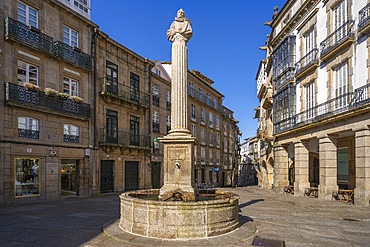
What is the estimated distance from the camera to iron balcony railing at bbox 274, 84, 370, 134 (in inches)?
593

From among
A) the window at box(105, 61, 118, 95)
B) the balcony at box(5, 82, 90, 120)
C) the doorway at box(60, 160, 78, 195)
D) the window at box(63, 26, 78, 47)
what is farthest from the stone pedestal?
the window at box(105, 61, 118, 95)

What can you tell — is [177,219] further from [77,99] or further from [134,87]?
[134,87]

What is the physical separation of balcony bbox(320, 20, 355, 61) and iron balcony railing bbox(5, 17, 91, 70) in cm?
1585

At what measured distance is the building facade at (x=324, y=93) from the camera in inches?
→ 601

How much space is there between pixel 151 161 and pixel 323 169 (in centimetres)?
1607

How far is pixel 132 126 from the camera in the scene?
2755 cm

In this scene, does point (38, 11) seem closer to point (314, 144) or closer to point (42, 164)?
point (42, 164)

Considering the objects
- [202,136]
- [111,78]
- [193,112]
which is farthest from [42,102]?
[202,136]

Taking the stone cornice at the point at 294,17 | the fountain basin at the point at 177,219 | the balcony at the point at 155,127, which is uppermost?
the stone cornice at the point at 294,17

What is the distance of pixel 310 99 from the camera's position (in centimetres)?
2081

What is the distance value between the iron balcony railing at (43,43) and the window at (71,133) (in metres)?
4.28

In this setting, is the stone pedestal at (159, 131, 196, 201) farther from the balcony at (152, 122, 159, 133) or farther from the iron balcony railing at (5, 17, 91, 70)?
the balcony at (152, 122, 159, 133)

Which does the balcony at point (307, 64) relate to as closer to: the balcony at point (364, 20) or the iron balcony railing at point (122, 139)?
the balcony at point (364, 20)

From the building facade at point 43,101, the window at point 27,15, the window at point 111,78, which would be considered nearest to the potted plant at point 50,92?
the building facade at point 43,101
